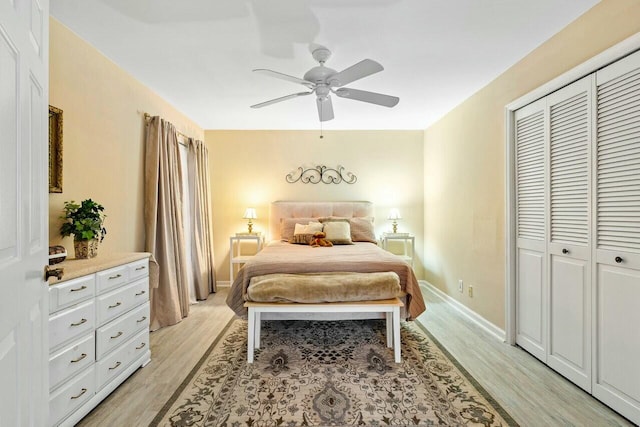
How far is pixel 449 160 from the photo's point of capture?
420 cm

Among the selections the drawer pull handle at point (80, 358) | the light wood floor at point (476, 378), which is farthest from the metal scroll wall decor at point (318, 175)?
the drawer pull handle at point (80, 358)

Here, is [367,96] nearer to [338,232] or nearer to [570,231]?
[570,231]

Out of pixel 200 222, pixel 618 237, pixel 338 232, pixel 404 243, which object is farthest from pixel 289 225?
pixel 618 237

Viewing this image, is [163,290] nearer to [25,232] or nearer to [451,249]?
[25,232]

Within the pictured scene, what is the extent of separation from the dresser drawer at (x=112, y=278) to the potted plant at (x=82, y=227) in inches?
10.8

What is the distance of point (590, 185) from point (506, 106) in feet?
3.76

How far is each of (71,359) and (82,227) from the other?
0.87 meters

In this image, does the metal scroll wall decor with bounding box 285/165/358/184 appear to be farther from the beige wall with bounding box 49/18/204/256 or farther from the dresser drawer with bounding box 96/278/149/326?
the dresser drawer with bounding box 96/278/149/326

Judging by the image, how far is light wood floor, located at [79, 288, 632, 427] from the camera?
6.23ft

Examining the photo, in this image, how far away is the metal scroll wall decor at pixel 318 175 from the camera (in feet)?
16.9

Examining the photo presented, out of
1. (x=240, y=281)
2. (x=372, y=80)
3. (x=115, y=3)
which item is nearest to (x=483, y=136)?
(x=372, y=80)

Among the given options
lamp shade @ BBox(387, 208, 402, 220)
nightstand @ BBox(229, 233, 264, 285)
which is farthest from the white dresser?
lamp shade @ BBox(387, 208, 402, 220)

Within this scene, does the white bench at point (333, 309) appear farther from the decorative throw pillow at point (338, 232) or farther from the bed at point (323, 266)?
the decorative throw pillow at point (338, 232)

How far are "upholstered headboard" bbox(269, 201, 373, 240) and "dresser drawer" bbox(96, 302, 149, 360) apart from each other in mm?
2602
